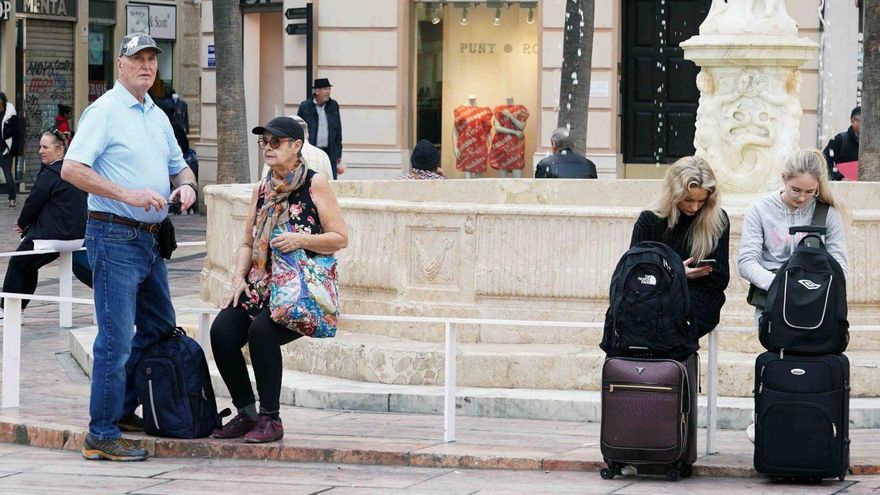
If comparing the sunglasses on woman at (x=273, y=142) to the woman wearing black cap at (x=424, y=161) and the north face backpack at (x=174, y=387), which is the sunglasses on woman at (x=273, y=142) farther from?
the woman wearing black cap at (x=424, y=161)

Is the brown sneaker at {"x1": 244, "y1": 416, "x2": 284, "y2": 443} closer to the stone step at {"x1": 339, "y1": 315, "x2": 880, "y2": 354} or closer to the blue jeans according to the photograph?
the blue jeans

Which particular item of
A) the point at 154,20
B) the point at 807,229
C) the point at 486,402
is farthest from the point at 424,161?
the point at 154,20

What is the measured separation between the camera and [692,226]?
881cm

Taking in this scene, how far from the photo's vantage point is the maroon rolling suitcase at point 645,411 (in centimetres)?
842

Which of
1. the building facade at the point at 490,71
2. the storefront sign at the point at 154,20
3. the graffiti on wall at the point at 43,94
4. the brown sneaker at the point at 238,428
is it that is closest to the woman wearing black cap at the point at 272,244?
the brown sneaker at the point at 238,428

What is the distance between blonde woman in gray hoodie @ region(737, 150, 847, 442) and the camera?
28.9 ft

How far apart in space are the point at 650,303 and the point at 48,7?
28.5 m

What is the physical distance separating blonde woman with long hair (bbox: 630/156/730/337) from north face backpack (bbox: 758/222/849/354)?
0.40m

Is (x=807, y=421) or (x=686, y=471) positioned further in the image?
(x=686, y=471)

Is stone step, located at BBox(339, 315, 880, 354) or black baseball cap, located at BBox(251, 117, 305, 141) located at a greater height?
black baseball cap, located at BBox(251, 117, 305, 141)

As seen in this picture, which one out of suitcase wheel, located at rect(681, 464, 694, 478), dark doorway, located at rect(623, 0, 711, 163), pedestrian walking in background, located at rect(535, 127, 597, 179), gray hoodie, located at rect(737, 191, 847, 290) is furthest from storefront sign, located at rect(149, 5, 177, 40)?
suitcase wheel, located at rect(681, 464, 694, 478)

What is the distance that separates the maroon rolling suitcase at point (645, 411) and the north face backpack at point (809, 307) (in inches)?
18.6

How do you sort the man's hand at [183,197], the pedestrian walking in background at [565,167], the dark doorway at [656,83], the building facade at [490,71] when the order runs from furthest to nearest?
the dark doorway at [656,83]
the building facade at [490,71]
the pedestrian walking in background at [565,167]
the man's hand at [183,197]

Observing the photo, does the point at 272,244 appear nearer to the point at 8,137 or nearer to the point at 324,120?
the point at 324,120
